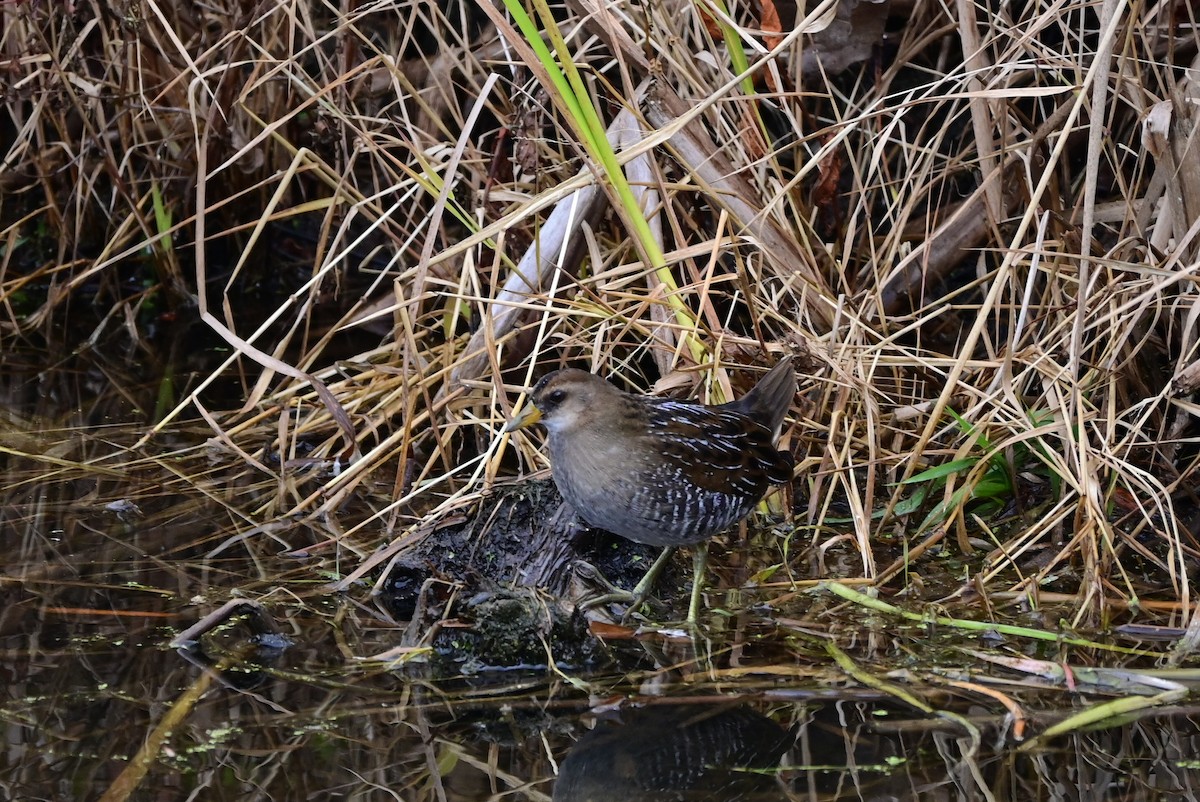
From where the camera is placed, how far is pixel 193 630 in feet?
10.5

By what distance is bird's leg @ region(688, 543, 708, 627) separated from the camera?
3402 millimetres

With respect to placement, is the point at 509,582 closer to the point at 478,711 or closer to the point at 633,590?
the point at 633,590

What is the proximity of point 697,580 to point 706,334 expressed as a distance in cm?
86

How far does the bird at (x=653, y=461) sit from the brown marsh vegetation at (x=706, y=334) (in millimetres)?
223

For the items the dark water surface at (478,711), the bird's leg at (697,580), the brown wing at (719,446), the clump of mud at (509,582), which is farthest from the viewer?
the brown wing at (719,446)

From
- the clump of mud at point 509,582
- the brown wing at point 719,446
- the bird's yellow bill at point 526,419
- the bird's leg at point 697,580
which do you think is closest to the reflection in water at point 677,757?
the clump of mud at point 509,582

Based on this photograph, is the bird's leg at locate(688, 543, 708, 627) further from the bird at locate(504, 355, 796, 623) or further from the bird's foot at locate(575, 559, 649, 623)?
the bird's foot at locate(575, 559, 649, 623)

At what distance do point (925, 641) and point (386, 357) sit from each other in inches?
88.5

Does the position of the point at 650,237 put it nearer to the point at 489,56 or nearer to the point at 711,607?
the point at 711,607


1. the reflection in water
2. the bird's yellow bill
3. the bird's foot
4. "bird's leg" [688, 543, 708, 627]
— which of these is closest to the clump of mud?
the bird's foot

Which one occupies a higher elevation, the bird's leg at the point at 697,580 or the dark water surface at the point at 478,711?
the dark water surface at the point at 478,711

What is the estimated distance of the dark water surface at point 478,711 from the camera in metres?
2.60

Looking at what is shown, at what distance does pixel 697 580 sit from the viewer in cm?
352

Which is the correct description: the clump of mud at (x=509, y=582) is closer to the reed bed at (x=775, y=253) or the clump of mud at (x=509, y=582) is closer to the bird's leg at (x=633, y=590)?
the bird's leg at (x=633, y=590)
